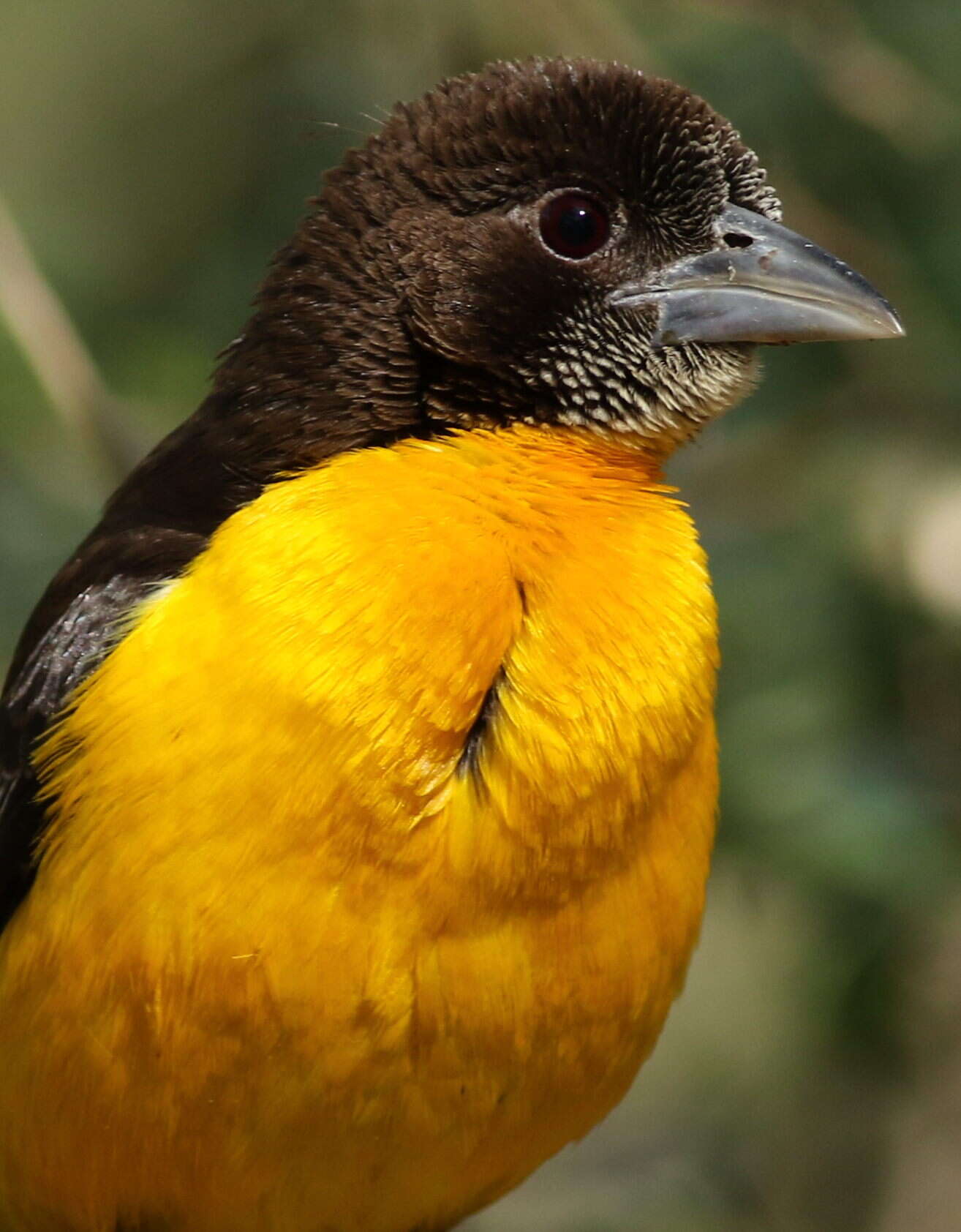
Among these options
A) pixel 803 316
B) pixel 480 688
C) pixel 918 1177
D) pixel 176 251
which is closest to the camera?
pixel 480 688

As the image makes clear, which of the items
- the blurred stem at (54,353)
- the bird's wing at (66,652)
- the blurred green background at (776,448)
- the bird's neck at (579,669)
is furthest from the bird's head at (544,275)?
the blurred green background at (776,448)

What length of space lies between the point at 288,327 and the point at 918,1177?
4.68m

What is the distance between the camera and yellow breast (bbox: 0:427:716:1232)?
3209mm

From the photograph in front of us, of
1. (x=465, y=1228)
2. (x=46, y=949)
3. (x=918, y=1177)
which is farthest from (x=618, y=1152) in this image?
(x=46, y=949)

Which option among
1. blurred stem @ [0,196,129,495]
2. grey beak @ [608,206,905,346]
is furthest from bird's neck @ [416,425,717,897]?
blurred stem @ [0,196,129,495]

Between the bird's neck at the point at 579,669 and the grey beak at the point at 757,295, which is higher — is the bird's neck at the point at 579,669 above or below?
below

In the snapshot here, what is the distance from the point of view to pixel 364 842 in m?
3.20

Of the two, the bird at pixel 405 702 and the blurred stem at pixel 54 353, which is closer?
the bird at pixel 405 702

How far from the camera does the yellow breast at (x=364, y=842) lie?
10.5 ft

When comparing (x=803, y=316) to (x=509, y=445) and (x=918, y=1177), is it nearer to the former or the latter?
(x=509, y=445)

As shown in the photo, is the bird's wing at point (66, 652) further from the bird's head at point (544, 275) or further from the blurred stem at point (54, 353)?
the blurred stem at point (54, 353)

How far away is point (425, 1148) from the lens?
3.51m

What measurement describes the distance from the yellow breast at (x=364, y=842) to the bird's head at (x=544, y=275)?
16 cm

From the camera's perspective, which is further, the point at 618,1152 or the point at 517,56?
the point at 618,1152
